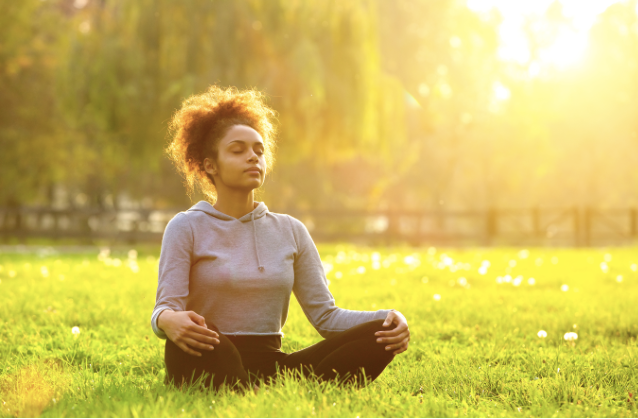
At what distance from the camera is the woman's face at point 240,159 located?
320 centimetres

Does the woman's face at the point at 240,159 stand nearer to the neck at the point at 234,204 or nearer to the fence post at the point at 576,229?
the neck at the point at 234,204

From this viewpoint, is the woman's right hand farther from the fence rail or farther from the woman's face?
the fence rail

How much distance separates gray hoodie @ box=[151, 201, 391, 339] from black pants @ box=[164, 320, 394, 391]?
0.09m

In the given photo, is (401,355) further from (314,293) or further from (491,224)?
(491,224)

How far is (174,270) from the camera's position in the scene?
3055mm

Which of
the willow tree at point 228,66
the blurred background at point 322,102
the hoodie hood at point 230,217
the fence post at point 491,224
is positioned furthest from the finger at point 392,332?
the fence post at point 491,224

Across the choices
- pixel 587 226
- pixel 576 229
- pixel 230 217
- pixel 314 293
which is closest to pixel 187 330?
pixel 230 217

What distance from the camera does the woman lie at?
9.99 feet

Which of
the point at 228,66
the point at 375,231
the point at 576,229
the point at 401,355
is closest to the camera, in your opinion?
the point at 401,355

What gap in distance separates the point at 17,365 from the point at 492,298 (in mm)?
4604

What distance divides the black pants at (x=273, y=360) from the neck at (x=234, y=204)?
2.04 ft

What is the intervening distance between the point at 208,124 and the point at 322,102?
12.5 m

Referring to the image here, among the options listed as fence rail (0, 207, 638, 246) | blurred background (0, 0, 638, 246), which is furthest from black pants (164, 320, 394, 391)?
fence rail (0, 207, 638, 246)

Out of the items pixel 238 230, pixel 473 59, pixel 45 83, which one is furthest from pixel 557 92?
pixel 238 230
